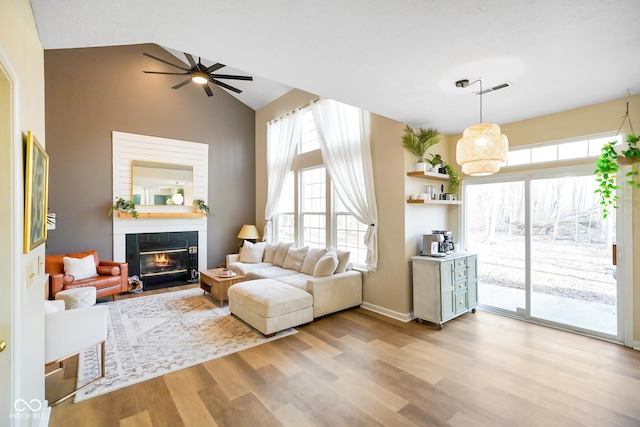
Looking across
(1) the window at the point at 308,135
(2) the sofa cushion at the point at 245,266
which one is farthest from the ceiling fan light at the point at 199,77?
(2) the sofa cushion at the point at 245,266

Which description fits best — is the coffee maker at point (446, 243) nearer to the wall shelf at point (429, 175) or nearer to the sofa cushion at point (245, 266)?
the wall shelf at point (429, 175)

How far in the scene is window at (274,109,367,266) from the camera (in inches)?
186

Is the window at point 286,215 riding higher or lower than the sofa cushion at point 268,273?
higher

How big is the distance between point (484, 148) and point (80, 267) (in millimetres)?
5647

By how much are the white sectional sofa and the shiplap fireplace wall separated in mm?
1459

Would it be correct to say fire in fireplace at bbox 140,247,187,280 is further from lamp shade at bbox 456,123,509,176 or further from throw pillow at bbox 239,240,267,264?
lamp shade at bbox 456,123,509,176

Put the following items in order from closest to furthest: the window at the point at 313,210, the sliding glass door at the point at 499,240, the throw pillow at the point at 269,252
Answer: the sliding glass door at the point at 499,240 < the window at the point at 313,210 < the throw pillow at the point at 269,252

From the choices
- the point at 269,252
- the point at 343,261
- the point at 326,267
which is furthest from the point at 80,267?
the point at 343,261

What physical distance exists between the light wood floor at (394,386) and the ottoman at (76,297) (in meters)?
1.04

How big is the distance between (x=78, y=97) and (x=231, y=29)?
4.77 metres

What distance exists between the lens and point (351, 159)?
4426 mm

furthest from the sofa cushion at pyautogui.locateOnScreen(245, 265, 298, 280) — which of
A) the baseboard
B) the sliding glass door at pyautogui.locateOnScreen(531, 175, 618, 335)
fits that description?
the sliding glass door at pyautogui.locateOnScreen(531, 175, 618, 335)

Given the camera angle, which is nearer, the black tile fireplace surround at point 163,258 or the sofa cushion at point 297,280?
the sofa cushion at point 297,280

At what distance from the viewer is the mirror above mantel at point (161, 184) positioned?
5.51 metres
